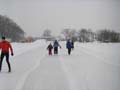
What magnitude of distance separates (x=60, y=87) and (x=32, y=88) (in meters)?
0.66

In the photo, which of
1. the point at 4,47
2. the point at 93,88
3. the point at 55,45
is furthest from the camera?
the point at 55,45

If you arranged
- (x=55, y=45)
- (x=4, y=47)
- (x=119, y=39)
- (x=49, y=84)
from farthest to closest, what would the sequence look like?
(x=55, y=45) < (x=4, y=47) < (x=49, y=84) < (x=119, y=39)

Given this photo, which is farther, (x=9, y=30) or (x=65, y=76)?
(x=9, y=30)

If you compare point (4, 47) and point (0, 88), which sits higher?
point (4, 47)

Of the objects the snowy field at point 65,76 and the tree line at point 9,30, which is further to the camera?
the tree line at point 9,30

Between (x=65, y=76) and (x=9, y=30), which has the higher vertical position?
(x=9, y=30)

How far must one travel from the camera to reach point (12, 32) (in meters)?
20.5

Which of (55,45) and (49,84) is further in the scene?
(55,45)

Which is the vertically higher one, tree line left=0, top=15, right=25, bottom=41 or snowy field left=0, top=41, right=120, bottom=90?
tree line left=0, top=15, right=25, bottom=41

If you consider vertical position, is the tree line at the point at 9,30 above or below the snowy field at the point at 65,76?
above

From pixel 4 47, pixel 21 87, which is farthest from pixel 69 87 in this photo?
pixel 4 47

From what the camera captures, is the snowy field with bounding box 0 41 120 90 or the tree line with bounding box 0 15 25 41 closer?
the snowy field with bounding box 0 41 120 90

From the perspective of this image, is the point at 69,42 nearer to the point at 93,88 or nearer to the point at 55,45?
the point at 55,45

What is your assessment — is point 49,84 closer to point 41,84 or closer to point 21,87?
point 41,84
